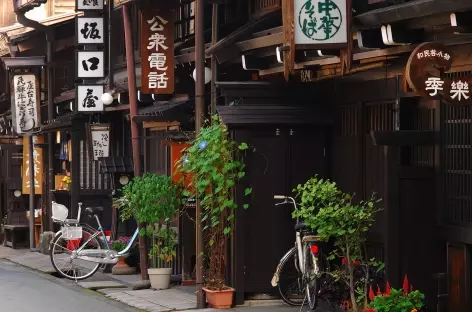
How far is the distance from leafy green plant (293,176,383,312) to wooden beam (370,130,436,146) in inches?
43.2

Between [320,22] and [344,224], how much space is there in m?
2.72

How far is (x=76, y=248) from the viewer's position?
2272 centimetres

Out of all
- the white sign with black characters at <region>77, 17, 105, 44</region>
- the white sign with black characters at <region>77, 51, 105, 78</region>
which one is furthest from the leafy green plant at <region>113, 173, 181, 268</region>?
the white sign with black characters at <region>77, 17, 105, 44</region>

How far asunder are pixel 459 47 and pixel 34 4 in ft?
57.4

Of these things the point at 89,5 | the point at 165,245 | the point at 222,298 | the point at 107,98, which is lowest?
the point at 222,298

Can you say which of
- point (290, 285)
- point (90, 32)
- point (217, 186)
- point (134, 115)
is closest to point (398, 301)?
point (290, 285)

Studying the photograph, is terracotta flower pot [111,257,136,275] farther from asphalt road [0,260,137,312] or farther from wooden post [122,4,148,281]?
wooden post [122,4,148,281]

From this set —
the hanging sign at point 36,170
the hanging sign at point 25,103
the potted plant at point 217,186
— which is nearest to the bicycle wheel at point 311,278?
the potted plant at point 217,186

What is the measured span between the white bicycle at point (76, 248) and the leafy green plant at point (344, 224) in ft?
23.6

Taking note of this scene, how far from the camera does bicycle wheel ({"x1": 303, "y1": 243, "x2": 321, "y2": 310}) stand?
630 inches

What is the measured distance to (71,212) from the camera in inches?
1084

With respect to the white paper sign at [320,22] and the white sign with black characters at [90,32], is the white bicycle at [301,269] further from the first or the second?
the white sign with black characters at [90,32]

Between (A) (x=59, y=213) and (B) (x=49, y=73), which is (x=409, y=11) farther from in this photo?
(B) (x=49, y=73)

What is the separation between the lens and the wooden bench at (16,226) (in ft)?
104
